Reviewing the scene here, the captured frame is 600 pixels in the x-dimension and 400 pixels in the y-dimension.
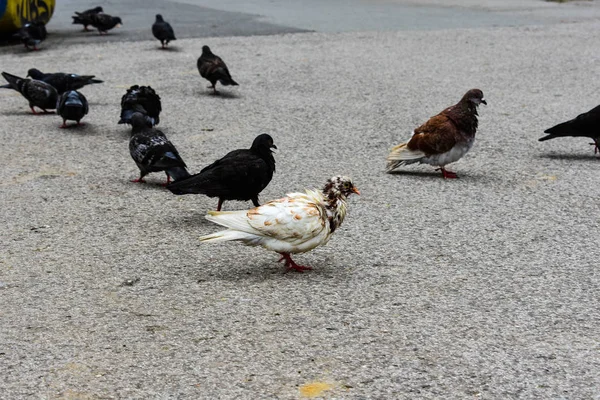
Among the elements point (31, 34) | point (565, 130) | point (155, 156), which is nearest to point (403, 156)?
point (565, 130)

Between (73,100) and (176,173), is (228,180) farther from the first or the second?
(73,100)

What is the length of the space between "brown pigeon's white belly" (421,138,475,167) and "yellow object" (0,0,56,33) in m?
9.01

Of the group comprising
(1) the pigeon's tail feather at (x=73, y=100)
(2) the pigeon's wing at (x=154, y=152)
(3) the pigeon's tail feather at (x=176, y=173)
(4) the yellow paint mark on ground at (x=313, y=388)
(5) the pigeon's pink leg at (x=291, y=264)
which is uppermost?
(1) the pigeon's tail feather at (x=73, y=100)

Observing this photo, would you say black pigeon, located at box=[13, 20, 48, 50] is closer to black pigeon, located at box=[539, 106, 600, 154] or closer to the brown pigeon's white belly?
the brown pigeon's white belly

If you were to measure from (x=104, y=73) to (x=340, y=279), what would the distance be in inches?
290

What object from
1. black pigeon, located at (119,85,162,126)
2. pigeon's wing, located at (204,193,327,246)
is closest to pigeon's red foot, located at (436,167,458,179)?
pigeon's wing, located at (204,193,327,246)

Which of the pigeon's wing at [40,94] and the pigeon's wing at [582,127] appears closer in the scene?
the pigeon's wing at [582,127]

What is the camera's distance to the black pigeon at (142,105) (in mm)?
8164

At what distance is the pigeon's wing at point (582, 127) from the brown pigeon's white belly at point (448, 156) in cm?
110

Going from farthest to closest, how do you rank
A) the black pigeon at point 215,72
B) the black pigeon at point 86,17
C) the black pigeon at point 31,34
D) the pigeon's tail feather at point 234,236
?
the black pigeon at point 86,17
the black pigeon at point 31,34
the black pigeon at point 215,72
the pigeon's tail feather at point 234,236

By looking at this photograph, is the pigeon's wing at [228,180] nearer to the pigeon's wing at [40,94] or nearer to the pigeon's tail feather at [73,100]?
the pigeon's tail feather at [73,100]

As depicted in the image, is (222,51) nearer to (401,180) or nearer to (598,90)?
(598,90)

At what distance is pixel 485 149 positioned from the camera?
309 inches

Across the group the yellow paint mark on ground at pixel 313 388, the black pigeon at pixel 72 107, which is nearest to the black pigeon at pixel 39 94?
the black pigeon at pixel 72 107
